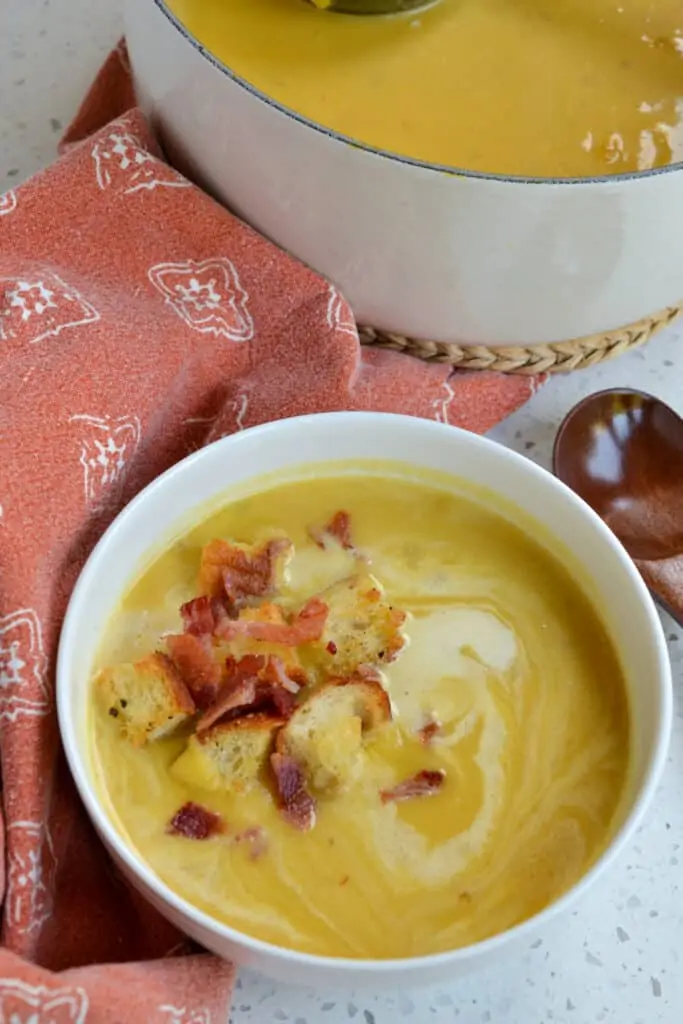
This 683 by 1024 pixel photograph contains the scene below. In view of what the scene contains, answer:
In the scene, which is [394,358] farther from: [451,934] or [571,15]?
[451,934]

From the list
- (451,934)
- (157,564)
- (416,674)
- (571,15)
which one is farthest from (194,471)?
Answer: (571,15)

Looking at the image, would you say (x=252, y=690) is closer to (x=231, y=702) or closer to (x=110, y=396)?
(x=231, y=702)

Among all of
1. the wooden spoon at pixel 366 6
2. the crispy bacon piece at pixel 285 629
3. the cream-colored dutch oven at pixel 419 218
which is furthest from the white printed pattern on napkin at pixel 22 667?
the wooden spoon at pixel 366 6

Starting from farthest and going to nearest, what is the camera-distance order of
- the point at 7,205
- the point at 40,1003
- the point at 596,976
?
the point at 7,205 < the point at 596,976 < the point at 40,1003

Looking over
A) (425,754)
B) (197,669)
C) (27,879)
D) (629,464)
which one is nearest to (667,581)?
(629,464)

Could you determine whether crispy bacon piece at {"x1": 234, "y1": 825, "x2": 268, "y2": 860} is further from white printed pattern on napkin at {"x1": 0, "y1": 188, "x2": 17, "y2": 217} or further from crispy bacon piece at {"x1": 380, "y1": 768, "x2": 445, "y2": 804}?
white printed pattern on napkin at {"x1": 0, "y1": 188, "x2": 17, "y2": 217}

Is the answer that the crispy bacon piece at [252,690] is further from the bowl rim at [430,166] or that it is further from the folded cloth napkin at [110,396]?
the bowl rim at [430,166]

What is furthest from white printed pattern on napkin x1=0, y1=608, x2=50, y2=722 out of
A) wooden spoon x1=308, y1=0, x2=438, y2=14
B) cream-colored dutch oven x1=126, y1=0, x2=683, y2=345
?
wooden spoon x1=308, y1=0, x2=438, y2=14
